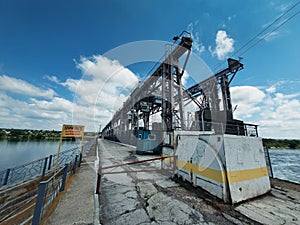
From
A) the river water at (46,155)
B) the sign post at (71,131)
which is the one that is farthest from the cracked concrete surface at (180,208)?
the river water at (46,155)

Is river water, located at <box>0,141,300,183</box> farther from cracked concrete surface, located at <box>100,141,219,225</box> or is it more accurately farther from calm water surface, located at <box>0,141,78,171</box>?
cracked concrete surface, located at <box>100,141,219,225</box>

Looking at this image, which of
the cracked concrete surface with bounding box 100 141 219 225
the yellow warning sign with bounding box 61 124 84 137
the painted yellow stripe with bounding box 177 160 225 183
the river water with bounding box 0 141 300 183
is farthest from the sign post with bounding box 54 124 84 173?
the river water with bounding box 0 141 300 183

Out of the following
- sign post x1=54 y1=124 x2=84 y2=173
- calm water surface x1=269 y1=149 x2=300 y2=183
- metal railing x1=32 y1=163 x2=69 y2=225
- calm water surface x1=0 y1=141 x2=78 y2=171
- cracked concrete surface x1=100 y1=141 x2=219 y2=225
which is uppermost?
sign post x1=54 y1=124 x2=84 y2=173

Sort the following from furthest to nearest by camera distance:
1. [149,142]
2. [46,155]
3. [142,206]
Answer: [46,155] < [149,142] < [142,206]

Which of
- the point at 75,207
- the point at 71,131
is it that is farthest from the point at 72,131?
the point at 75,207

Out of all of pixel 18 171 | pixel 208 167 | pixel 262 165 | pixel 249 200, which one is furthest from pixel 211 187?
pixel 18 171

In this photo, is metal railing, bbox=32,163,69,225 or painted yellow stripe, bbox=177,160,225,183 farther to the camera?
painted yellow stripe, bbox=177,160,225,183

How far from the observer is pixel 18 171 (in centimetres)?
580

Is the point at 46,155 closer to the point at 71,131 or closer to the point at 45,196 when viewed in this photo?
the point at 71,131

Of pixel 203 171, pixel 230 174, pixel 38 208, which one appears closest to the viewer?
pixel 38 208

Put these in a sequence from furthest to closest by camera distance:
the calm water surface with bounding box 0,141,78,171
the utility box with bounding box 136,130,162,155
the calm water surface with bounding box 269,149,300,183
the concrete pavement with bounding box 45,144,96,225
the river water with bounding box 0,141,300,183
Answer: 1. the calm water surface with bounding box 0,141,78,171
2. the river water with bounding box 0,141,300,183
3. the utility box with bounding box 136,130,162,155
4. the calm water surface with bounding box 269,149,300,183
5. the concrete pavement with bounding box 45,144,96,225

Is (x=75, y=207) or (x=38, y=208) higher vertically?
(x=38, y=208)

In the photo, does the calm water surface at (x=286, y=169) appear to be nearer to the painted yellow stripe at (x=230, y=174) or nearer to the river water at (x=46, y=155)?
the river water at (x=46, y=155)

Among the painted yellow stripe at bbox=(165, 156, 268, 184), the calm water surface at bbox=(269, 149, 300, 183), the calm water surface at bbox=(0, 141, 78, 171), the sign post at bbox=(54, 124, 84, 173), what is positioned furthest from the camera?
the calm water surface at bbox=(0, 141, 78, 171)
